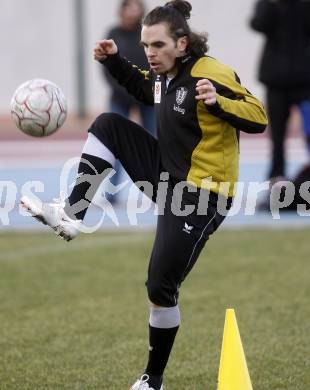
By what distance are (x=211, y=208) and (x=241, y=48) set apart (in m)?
18.4

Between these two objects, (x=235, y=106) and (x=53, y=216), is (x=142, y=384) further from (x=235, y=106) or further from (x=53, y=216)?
(x=235, y=106)

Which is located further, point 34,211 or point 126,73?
point 126,73

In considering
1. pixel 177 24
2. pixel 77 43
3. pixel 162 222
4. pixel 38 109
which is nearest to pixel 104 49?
pixel 38 109

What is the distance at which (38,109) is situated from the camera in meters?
5.62

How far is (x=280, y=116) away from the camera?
11562mm

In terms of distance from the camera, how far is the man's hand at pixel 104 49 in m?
5.73

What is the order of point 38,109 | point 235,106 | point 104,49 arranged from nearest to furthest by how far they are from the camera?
1. point 235,106
2. point 38,109
3. point 104,49

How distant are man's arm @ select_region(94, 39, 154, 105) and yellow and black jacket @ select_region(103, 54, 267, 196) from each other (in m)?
0.37

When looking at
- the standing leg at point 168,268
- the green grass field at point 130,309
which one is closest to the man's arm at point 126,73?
the standing leg at point 168,268

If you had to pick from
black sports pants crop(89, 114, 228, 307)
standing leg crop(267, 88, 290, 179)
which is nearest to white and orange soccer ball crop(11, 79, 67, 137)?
black sports pants crop(89, 114, 228, 307)

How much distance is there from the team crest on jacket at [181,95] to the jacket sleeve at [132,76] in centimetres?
50

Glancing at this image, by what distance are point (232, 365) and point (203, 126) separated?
1.19 meters

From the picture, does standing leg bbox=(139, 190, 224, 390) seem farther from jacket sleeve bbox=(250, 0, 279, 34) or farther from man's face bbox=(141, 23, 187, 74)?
jacket sleeve bbox=(250, 0, 279, 34)

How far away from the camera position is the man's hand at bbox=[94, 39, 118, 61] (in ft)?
→ 18.8
